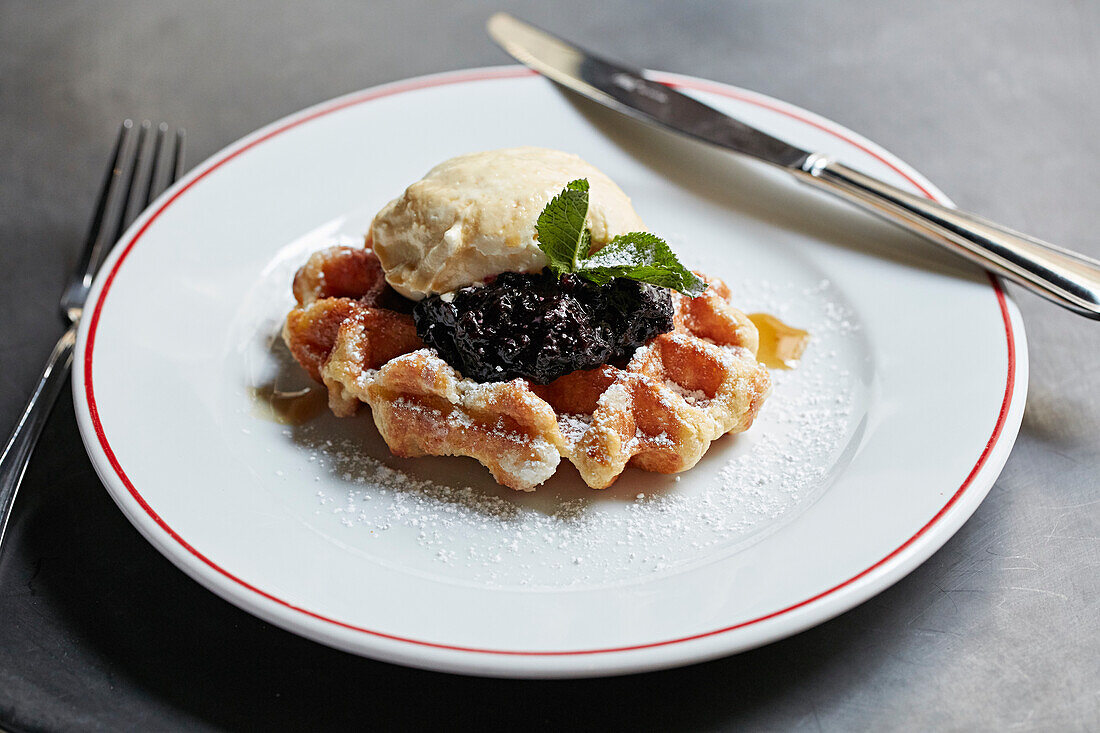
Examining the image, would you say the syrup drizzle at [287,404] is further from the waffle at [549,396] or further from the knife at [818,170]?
the knife at [818,170]

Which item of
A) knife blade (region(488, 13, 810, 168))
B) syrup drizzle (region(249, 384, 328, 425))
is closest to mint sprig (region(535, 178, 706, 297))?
syrup drizzle (region(249, 384, 328, 425))

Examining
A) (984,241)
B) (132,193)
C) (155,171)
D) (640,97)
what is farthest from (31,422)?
(984,241)

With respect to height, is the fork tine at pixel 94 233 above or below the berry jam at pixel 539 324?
below

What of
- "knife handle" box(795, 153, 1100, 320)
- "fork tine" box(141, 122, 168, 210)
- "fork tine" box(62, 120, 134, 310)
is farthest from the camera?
"fork tine" box(141, 122, 168, 210)

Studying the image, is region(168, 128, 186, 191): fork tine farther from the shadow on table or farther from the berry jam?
the shadow on table

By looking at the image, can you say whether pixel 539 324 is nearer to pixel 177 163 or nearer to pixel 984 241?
pixel 984 241

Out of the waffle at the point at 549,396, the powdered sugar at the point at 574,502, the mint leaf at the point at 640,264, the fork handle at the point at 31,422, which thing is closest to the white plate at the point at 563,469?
the powdered sugar at the point at 574,502

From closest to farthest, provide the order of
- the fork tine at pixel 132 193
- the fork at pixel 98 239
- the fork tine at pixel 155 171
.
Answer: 1. the fork at pixel 98 239
2. the fork tine at pixel 132 193
3. the fork tine at pixel 155 171
